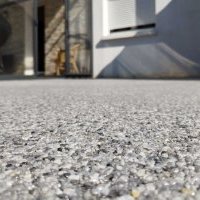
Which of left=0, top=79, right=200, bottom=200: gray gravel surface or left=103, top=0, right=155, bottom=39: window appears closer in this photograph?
left=0, top=79, right=200, bottom=200: gray gravel surface

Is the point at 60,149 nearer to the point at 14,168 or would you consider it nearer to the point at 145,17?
the point at 14,168

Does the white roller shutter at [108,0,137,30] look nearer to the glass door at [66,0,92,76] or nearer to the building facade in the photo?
the building facade

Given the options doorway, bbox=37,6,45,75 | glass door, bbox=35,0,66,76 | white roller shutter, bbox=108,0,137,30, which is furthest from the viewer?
doorway, bbox=37,6,45,75

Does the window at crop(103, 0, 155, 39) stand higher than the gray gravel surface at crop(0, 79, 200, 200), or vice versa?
the window at crop(103, 0, 155, 39)

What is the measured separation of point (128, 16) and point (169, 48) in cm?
170

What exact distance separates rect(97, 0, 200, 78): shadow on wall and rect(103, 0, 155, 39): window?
35 cm

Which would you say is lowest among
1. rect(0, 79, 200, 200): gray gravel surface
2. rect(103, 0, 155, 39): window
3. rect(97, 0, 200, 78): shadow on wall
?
rect(0, 79, 200, 200): gray gravel surface

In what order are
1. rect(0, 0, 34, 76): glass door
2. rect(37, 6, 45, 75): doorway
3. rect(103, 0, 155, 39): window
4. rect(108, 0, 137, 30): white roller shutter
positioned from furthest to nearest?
rect(37, 6, 45, 75): doorway → rect(0, 0, 34, 76): glass door → rect(108, 0, 137, 30): white roller shutter → rect(103, 0, 155, 39): window

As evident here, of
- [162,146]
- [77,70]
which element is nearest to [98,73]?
[77,70]

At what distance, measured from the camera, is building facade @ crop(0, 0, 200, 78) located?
987 cm

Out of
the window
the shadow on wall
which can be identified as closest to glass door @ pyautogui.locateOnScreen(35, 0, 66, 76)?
the window

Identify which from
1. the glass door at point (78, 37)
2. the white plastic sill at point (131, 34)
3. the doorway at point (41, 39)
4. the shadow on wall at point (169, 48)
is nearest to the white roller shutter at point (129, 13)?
the white plastic sill at point (131, 34)

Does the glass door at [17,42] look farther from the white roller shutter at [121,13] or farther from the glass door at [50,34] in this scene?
the white roller shutter at [121,13]

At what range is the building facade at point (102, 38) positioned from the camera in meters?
9.87
